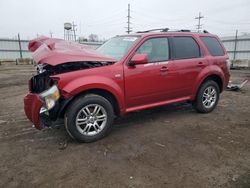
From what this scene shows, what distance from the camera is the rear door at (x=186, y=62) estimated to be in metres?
4.58

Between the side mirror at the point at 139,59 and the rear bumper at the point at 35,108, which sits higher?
the side mirror at the point at 139,59

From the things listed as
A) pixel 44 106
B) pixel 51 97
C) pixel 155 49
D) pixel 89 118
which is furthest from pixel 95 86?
pixel 155 49

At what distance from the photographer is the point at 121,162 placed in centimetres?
308

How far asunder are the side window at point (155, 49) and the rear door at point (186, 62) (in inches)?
8.6

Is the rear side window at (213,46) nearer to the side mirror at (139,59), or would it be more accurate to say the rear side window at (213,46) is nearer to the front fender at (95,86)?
the side mirror at (139,59)

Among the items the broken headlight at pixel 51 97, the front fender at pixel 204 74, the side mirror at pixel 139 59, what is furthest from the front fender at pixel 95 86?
the front fender at pixel 204 74

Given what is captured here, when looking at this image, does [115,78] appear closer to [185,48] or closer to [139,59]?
[139,59]

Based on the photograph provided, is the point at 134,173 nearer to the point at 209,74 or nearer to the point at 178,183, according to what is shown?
the point at 178,183

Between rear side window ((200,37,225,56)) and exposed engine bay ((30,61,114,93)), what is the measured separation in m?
2.67

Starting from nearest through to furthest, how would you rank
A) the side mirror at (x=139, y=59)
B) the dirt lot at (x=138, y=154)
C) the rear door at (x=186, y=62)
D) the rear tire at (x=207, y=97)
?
the dirt lot at (x=138, y=154)
the side mirror at (x=139, y=59)
the rear door at (x=186, y=62)
the rear tire at (x=207, y=97)

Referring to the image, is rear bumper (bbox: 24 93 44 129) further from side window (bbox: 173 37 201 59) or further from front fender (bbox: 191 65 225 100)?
front fender (bbox: 191 65 225 100)

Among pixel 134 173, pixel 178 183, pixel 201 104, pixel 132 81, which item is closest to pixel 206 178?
pixel 178 183

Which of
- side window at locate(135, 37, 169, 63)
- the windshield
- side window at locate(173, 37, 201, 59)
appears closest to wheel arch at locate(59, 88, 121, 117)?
the windshield

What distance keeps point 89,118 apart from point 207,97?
303 cm
